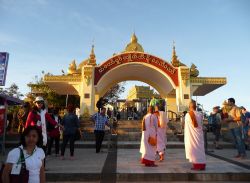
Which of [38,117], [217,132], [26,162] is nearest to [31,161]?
[26,162]

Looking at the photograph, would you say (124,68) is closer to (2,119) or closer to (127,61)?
(127,61)

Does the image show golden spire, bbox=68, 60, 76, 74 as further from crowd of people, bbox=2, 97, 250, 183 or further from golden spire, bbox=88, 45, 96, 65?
crowd of people, bbox=2, 97, 250, 183

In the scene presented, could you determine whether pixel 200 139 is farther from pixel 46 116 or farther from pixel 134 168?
pixel 46 116

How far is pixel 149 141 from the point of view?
712cm

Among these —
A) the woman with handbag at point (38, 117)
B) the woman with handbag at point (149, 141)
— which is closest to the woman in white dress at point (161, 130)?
the woman with handbag at point (149, 141)

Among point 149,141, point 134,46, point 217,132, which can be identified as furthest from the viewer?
point 134,46

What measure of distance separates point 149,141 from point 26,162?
465cm

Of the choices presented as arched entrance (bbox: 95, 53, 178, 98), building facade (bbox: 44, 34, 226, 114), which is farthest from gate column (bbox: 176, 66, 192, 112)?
arched entrance (bbox: 95, 53, 178, 98)

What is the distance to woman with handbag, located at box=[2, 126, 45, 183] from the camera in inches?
105

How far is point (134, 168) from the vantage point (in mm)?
6465

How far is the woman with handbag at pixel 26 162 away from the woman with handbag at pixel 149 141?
14.0ft

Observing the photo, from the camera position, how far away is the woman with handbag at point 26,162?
2677 mm

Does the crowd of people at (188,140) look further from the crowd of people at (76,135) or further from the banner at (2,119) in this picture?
the banner at (2,119)

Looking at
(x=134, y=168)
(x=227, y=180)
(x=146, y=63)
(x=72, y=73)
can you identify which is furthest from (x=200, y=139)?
(x=72, y=73)
